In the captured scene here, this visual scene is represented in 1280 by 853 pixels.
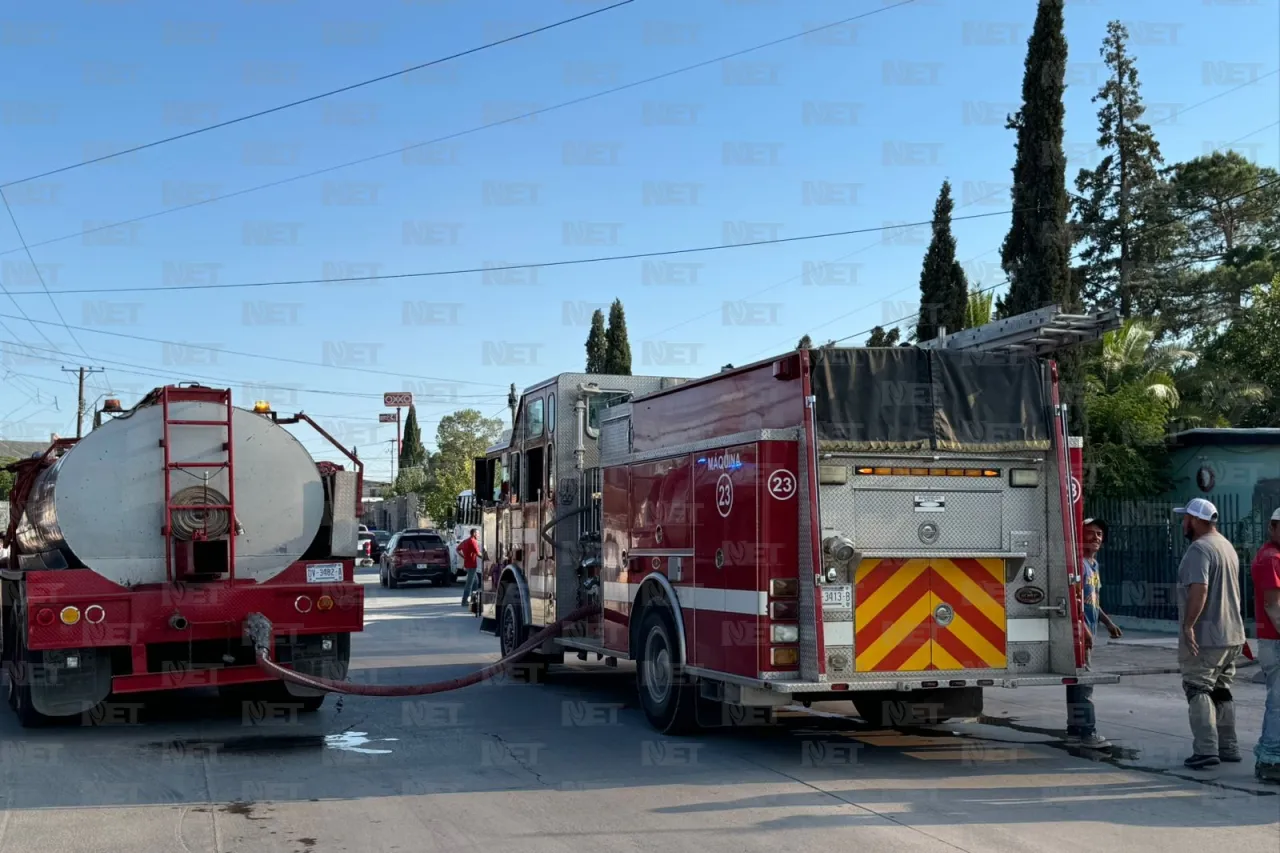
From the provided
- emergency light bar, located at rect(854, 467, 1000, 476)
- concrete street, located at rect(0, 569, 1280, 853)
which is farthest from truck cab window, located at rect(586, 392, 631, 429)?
emergency light bar, located at rect(854, 467, 1000, 476)

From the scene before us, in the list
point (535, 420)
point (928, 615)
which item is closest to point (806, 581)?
point (928, 615)

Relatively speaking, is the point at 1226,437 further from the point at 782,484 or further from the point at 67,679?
the point at 67,679

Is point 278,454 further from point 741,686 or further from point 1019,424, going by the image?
point 1019,424

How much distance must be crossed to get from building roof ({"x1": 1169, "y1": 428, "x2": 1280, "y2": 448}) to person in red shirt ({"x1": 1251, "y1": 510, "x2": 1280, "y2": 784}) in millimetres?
12330

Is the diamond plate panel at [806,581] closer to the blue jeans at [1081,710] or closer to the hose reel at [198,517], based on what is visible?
the blue jeans at [1081,710]

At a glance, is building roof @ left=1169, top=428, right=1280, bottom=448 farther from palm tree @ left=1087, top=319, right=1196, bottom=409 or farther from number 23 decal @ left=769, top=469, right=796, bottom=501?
number 23 decal @ left=769, top=469, right=796, bottom=501

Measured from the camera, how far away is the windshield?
36562mm

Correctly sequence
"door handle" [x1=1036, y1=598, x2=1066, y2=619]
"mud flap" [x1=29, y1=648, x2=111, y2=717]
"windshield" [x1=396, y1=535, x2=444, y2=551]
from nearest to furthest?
"door handle" [x1=1036, y1=598, x2=1066, y2=619]
"mud flap" [x1=29, y1=648, x2=111, y2=717]
"windshield" [x1=396, y1=535, x2=444, y2=551]

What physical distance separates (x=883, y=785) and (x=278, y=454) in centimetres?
628

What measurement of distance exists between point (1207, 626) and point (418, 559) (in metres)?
30.0

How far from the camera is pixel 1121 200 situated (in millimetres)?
42000

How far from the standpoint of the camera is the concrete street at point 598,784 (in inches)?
273

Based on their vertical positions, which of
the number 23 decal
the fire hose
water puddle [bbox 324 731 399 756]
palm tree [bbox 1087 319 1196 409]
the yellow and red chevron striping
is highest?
palm tree [bbox 1087 319 1196 409]

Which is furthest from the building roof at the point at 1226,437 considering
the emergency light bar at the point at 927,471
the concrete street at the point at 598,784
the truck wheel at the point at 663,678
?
the truck wheel at the point at 663,678
